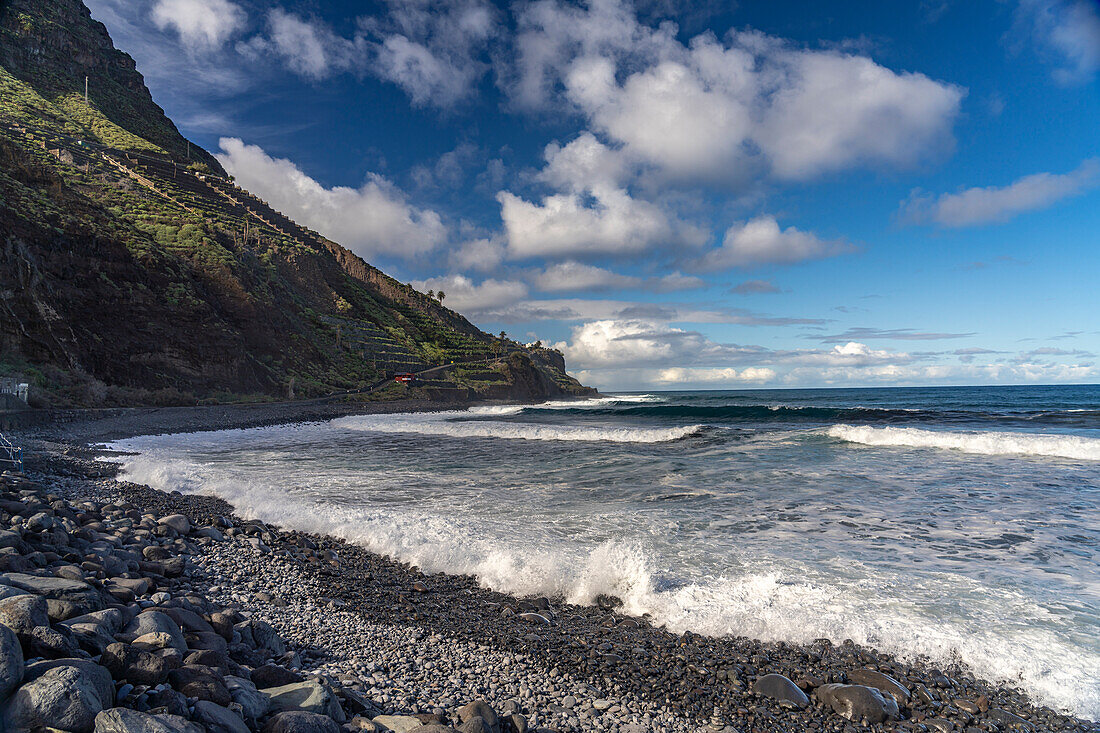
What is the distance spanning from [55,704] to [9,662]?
33cm

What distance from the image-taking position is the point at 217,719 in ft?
7.70

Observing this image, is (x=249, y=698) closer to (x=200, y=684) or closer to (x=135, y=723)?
(x=200, y=684)

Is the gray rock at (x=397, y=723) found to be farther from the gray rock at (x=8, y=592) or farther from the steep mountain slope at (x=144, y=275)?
the steep mountain slope at (x=144, y=275)

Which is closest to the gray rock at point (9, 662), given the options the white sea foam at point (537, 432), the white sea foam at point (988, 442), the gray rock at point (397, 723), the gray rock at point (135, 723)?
the gray rock at point (135, 723)

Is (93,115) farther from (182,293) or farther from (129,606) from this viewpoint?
(129,606)

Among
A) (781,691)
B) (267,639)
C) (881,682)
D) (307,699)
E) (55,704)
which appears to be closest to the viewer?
(55,704)

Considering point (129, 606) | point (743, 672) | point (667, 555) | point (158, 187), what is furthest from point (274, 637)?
point (158, 187)

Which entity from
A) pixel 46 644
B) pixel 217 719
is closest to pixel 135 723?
pixel 217 719

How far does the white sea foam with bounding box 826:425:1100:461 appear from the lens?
56.3 feet

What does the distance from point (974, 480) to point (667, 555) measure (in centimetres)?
1108

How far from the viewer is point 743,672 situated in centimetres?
401

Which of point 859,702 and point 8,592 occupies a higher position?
point 8,592

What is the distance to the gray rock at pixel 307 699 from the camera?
282cm

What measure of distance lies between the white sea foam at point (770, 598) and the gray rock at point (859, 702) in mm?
871
